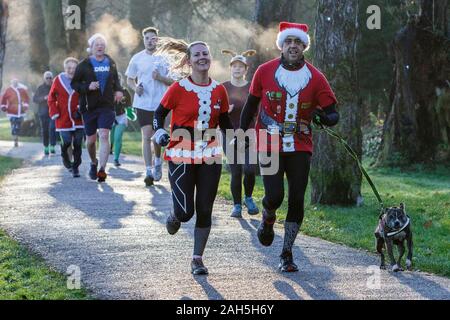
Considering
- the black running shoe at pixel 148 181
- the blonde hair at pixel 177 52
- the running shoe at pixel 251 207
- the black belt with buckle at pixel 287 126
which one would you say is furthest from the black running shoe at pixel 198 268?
the black running shoe at pixel 148 181

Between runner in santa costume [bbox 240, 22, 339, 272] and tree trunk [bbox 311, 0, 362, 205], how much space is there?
14.7 ft

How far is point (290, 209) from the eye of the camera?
808 cm

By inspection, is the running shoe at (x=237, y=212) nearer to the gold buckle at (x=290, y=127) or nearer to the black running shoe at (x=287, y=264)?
the black running shoe at (x=287, y=264)

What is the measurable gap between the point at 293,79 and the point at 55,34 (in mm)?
22937

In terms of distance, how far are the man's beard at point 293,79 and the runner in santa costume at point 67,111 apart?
7973 millimetres

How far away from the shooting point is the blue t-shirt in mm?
14102

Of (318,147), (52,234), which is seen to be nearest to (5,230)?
(52,234)

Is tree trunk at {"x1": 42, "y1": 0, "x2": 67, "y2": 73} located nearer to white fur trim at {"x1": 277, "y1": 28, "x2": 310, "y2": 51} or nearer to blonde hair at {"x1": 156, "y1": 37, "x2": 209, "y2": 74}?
blonde hair at {"x1": 156, "y1": 37, "x2": 209, "y2": 74}

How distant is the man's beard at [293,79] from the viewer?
790 centimetres

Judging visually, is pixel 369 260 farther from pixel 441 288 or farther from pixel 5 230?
pixel 5 230

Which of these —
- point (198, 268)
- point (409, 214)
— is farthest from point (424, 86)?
point (198, 268)

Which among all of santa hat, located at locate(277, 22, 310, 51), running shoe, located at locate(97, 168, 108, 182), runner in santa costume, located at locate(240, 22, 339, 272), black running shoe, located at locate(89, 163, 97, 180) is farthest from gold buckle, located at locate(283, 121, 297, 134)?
black running shoe, located at locate(89, 163, 97, 180)

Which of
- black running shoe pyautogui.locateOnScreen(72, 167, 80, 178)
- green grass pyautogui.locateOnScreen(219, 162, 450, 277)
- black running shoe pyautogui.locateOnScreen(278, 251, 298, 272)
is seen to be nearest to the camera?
black running shoe pyautogui.locateOnScreen(278, 251, 298, 272)
